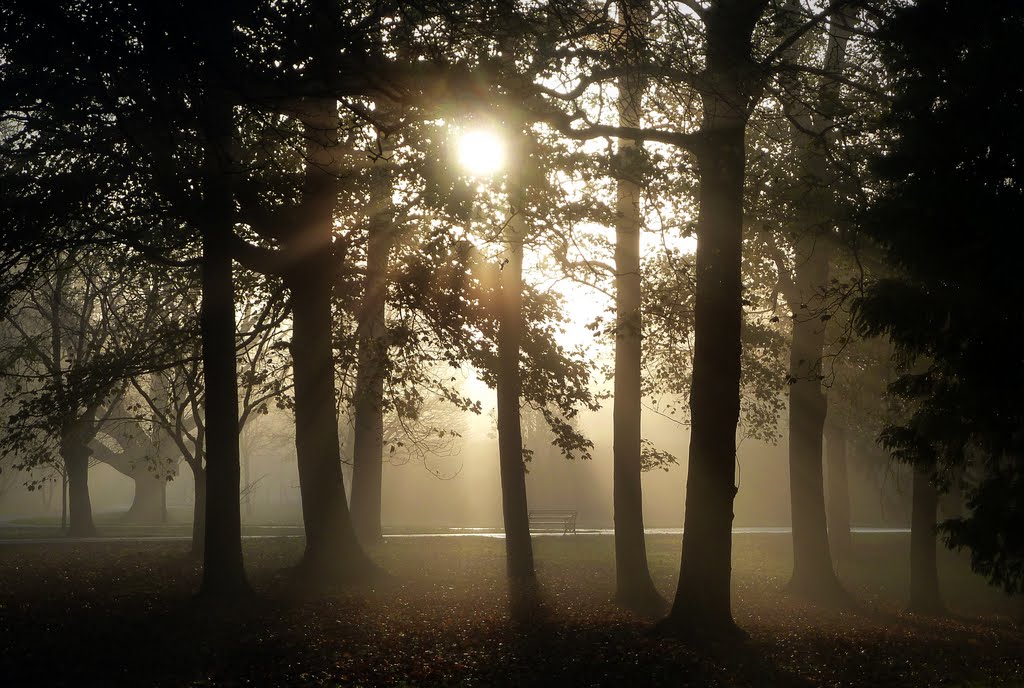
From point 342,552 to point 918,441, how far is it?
9.16 meters

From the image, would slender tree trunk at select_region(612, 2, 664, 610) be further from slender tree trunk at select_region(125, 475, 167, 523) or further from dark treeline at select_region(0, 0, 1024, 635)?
slender tree trunk at select_region(125, 475, 167, 523)

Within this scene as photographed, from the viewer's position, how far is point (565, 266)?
56.6 feet

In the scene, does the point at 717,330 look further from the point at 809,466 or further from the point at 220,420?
the point at 809,466

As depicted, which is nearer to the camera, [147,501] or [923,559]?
[923,559]

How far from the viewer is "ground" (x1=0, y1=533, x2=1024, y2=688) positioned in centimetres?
862

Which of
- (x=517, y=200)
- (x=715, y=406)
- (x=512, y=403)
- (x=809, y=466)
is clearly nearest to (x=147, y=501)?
(x=512, y=403)

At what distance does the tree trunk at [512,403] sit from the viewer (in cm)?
1579

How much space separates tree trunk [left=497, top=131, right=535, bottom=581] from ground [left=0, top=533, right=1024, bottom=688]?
2.76ft

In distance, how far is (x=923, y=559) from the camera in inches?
779

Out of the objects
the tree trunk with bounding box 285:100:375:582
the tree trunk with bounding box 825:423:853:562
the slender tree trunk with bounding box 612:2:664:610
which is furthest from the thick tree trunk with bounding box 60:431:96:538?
the tree trunk with bounding box 825:423:853:562

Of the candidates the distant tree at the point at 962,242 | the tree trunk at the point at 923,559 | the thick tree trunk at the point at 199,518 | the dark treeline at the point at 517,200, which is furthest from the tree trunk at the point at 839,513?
the thick tree trunk at the point at 199,518

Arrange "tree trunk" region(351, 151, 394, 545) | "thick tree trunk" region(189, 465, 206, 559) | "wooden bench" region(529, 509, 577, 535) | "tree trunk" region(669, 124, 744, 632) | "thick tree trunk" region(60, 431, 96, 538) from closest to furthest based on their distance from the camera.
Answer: "tree trunk" region(669, 124, 744, 632)
"tree trunk" region(351, 151, 394, 545)
"thick tree trunk" region(189, 465, 206, 559)
"thick tree trunk" region(60, 431, 96, 538)
"wooden bench" region(529, 509, 577, 535)

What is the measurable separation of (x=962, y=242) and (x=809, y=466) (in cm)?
978

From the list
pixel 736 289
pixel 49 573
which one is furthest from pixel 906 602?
pixel 49 573
